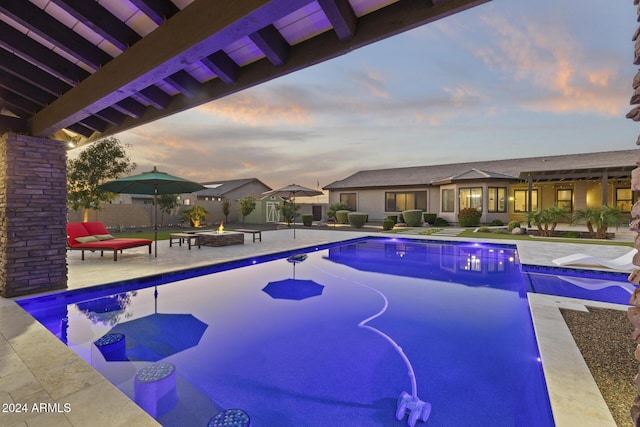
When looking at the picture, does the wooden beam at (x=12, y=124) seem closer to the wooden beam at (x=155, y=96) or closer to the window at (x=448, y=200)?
the wooden beam at (x=155, y=96)

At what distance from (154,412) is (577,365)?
409cm

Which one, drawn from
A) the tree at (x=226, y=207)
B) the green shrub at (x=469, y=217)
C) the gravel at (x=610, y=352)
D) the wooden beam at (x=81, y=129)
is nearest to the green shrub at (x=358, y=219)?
the green shrub at (x=469, y=217)

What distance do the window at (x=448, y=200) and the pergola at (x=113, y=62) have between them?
19627 mm

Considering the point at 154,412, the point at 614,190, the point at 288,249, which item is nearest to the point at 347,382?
the point at 154,412

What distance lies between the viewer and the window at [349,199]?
1018 inches

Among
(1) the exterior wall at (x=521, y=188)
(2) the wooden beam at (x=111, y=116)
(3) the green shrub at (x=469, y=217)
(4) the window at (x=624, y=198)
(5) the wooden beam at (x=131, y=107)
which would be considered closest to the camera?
(5) the wooden beam at (x=131, y=107)

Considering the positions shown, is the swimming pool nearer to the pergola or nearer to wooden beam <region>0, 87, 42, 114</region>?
the pergola

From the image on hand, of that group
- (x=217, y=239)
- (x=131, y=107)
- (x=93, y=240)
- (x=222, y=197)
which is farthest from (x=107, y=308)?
(x=222, y=197)

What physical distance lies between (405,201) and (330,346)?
20.5 m

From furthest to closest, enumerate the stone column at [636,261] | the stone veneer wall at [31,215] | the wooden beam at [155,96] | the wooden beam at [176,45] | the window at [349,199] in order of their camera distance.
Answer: the window at [349,199], the stone veneer wall at [31,215], the wooden beam at [155,96], the wooden beam at [176,45], the stone column at [636,261]

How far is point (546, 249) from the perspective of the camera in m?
10.5

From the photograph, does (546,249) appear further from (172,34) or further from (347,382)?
(172,34)

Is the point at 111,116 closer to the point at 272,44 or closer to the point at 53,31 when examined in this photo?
the point at 53,31

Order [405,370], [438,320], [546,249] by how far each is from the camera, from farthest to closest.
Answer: [546,249]
[438,320]
[405,370]
